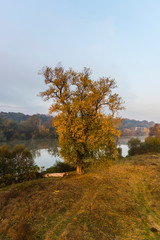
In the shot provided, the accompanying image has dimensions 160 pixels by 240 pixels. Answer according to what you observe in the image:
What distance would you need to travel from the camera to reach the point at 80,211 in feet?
17.7

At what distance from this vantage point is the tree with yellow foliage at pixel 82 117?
9250 mm

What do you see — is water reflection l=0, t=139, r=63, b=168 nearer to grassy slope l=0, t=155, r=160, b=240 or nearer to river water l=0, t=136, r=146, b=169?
river water l=0, t=136, r=146, b=169

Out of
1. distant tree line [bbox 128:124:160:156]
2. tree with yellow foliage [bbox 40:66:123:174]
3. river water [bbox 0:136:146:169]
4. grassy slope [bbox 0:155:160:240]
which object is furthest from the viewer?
distant tree line [bbox 128:124:160:156]

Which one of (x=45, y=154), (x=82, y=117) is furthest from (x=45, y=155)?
(x=82, y=117)

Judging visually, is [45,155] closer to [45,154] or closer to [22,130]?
[45,154]

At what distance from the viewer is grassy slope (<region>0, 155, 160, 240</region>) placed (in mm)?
4145

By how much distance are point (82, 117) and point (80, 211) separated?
5876 millimetres

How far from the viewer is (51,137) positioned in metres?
65.8

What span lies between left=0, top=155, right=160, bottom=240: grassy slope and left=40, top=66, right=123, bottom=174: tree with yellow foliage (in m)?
2.22

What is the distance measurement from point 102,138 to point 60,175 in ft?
15.3

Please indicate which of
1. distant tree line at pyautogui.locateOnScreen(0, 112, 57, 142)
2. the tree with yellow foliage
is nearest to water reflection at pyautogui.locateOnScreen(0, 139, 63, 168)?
the tree with yellow foliage

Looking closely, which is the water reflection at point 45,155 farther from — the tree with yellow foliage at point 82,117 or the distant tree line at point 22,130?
the distant tree line at point 22,130

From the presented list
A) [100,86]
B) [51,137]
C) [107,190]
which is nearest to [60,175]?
[107,190]

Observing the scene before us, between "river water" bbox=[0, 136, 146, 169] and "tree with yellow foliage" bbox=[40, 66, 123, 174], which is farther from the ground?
"tree with yellow foliage" bbox=[40, 66, 123, 174]
